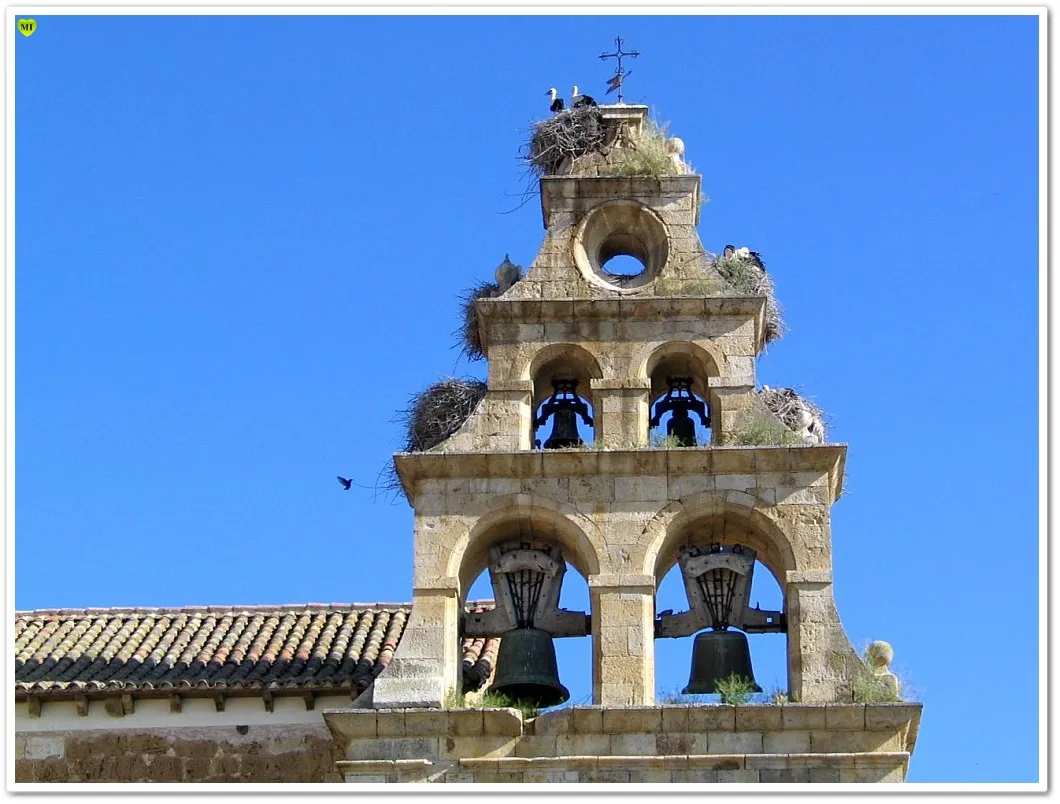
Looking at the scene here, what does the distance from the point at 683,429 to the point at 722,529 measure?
1.21 metres

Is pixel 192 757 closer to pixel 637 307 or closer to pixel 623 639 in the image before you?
pixel 623 639

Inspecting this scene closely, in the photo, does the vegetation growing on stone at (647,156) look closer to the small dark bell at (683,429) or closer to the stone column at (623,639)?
the small dark bell at (683,429)

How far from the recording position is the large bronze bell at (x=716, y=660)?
23.0 meters

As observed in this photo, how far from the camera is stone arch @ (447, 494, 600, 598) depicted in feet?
76.3

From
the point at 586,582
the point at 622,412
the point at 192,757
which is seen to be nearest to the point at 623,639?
the point at 586,582

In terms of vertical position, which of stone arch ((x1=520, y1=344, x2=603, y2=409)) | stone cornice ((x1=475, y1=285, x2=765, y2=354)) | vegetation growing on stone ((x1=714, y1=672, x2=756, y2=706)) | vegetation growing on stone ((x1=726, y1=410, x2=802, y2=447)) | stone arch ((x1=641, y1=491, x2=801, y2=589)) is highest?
stone cornice ((x1=475, y1=285, x2=765, y2=354))

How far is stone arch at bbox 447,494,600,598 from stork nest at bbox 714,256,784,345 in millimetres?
2807

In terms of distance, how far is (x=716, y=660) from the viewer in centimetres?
2309

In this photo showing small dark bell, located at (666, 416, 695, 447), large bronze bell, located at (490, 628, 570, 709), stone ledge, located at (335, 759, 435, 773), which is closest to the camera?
stone ledge, located at (335, 759, 435, 773)

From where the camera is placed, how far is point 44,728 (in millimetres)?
24844

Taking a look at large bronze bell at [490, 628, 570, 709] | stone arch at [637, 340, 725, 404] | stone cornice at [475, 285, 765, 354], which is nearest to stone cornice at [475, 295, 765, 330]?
stone cornice at [475, 285, 765, 354]

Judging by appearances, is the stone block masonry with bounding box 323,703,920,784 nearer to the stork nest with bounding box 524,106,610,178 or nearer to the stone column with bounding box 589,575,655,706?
the stone column with bounding box 589,575,655,706
